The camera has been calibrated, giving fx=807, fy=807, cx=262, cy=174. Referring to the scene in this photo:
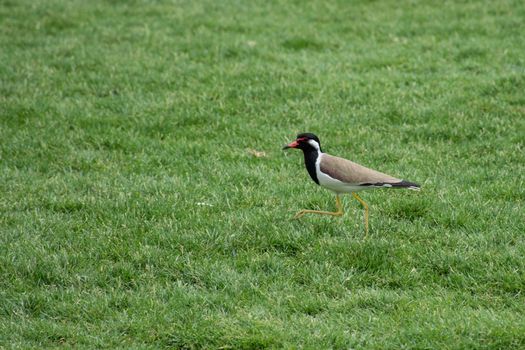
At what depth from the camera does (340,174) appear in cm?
737

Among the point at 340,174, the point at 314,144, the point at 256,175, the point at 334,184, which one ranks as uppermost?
the point at 314,144

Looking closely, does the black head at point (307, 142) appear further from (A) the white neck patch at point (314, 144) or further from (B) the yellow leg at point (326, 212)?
(B) the yellow leg at point (326, 212)

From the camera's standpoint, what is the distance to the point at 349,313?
630cm

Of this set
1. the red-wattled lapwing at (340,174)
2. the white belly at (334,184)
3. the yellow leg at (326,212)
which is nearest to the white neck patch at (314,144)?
the red-wattled lapwing at (340,174)

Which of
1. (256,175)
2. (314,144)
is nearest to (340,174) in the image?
(314,144)

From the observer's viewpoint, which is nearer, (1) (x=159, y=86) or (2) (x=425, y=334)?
(2) (x=425, y=334)

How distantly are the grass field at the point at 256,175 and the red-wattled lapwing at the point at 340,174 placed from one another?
0.49 m

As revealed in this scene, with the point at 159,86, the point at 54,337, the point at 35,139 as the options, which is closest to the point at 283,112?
the point at 159,86

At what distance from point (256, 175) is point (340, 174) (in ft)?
6.12

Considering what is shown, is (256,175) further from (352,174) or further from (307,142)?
(352,174)

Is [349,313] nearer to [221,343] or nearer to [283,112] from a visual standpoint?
[221,343]

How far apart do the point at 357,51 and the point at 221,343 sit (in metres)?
8.25

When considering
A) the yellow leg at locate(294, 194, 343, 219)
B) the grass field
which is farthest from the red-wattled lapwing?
the grass field

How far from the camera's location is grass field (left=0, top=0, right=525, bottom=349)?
629cm
